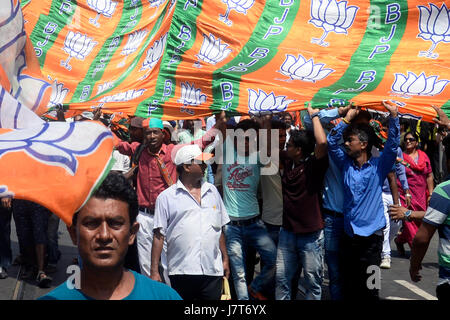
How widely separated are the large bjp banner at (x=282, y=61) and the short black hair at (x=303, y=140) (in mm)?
777

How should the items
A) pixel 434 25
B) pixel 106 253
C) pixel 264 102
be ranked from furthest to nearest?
1. pixel 434 25
2. pixel 264 102
3. pixel 106 253

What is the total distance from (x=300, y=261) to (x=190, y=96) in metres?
1.81

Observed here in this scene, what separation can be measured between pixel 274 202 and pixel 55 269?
3035 mm

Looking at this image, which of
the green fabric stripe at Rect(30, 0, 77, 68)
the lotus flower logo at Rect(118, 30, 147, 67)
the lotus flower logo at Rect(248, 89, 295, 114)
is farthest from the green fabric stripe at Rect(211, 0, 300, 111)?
the green fabric stripe at Rect(30, 0, 77, 68)

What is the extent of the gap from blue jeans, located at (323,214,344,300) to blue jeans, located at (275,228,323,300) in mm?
79

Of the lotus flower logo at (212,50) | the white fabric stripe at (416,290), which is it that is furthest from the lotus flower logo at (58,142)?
the white fabric stripe at (416,290)

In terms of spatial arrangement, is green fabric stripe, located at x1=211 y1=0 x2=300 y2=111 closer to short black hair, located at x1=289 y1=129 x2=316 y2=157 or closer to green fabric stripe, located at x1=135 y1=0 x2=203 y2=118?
green fabric stripe, located at x1=135 y1=0 x2=203 y2=118

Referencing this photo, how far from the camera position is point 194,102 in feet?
17.4

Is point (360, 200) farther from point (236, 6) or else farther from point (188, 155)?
point (236, 6)

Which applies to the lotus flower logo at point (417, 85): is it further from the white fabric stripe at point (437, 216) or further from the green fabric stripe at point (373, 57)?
the white fabric stripe at point (437, 216)

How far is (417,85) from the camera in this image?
4961 mm

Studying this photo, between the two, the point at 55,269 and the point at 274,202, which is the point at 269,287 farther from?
the point at 55,269

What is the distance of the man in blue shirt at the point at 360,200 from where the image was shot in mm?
5406

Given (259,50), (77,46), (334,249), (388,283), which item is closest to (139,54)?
(77,46)
